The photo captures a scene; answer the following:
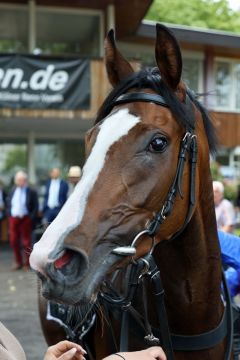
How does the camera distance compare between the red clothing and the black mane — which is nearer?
the black mane

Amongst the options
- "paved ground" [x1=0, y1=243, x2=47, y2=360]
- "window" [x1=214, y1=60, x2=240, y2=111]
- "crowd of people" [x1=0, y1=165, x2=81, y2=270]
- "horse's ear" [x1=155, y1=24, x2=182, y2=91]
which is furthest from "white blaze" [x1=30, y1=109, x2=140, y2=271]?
"window" [x1=214, y1=60, x2=240, y2=111]

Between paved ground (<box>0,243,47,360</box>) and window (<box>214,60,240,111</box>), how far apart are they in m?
12.3

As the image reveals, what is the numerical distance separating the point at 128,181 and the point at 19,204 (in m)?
9.60

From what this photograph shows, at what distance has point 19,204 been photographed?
1130 centimetres

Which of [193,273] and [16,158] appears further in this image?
[16,158]

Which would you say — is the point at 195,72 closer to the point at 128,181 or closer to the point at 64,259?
the point at 128,181

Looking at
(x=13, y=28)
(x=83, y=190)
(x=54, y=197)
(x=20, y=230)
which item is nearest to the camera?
(x=83, y=190)

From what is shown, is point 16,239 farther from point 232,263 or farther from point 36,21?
point 232,263

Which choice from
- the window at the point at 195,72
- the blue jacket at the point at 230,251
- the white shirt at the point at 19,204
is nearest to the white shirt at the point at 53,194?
the white shirt at the point at 19,204

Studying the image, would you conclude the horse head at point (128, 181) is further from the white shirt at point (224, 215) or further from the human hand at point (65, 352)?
the white shirt at point (224, 215)

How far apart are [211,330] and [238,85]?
63.9 ft

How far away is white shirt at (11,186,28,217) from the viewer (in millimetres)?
11312

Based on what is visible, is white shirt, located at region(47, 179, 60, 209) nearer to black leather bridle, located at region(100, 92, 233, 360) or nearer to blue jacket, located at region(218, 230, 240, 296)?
blue jacket, located at region(218, 230, 240, 296)

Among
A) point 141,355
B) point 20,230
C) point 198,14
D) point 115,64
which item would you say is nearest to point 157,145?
point 115,64
